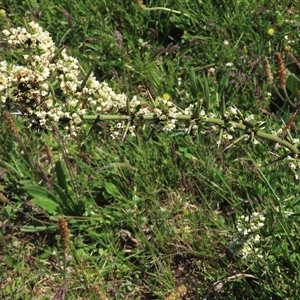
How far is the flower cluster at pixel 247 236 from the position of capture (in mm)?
1836

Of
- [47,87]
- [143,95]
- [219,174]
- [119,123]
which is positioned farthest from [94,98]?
[143,95]

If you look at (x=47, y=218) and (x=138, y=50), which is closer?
(x=47, y=218)

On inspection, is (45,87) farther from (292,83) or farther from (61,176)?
(292,83)

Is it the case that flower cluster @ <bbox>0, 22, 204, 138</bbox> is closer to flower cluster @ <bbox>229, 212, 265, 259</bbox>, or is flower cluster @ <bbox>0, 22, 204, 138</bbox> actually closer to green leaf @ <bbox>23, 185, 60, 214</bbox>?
flower cluster @ <bbox>229, 212, 265, 259</bbox>

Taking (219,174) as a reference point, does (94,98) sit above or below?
above

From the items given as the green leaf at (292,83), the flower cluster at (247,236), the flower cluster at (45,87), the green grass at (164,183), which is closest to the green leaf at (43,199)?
the green grass at (164,183)

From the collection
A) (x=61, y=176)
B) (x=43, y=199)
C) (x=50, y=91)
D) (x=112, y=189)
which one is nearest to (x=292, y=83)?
(x=112, y=189)

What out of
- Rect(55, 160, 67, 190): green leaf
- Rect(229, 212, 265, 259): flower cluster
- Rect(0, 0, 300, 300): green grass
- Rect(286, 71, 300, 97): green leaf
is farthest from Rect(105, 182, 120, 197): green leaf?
Rect(286, 71, 300, 97): green leaf

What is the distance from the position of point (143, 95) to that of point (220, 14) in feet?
2.37

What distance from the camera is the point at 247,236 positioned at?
73.0 inches

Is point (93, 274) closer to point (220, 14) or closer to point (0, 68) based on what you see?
point (0, 68)

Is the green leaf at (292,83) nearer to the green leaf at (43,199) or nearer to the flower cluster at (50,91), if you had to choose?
the green leaf at (43,199)

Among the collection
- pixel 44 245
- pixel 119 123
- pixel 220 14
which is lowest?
pixel 44 245

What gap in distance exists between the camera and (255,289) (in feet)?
6.68
